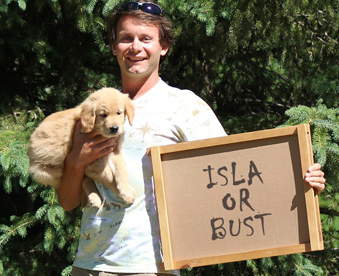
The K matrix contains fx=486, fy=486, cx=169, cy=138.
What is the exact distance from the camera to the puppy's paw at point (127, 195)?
8.12 feet

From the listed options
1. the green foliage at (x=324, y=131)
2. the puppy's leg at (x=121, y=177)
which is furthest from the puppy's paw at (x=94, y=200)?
the green foliage at (x=324, y=131)

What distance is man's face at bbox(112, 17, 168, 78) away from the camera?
2.70 metres

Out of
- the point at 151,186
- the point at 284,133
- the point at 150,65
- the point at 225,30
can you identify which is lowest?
the point at 151,186

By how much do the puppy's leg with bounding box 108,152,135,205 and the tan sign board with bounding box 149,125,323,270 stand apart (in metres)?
0.17

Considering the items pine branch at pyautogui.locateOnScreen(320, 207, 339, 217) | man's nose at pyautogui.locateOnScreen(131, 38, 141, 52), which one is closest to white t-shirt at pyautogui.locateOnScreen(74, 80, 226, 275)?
man's nose at pyautogui.locateOnScreen(131, 38, 141, 52)

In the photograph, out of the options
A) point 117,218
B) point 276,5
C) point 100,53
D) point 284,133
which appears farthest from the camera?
point 100,53

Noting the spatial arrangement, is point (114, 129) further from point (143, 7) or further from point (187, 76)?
point (187, 76)

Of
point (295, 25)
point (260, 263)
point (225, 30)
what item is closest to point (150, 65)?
point (225, 30)

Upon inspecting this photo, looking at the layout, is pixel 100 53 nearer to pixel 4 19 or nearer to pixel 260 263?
pixel 4 19

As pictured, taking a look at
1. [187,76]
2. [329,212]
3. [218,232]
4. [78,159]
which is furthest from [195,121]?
[329,212]

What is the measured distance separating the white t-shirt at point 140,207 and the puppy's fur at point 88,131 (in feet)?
0.18

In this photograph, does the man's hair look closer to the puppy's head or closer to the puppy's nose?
the puppy's head

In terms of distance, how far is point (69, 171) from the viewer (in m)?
2.82

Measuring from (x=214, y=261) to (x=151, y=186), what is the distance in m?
0.50
